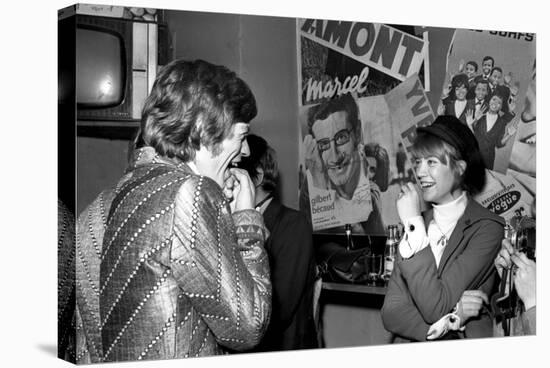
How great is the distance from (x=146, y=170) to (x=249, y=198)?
60 centimetres

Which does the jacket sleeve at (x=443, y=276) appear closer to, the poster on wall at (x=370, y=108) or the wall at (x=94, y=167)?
the poster on wall at (x=370, y=108)

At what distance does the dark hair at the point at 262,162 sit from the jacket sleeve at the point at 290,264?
22 cm

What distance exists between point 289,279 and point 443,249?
3.06 feet

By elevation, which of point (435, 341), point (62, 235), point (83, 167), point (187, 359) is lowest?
point (435, 341)

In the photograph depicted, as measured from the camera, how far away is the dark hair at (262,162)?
16.5 feet

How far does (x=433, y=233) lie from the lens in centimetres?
551

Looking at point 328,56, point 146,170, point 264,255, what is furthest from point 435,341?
point 146,170

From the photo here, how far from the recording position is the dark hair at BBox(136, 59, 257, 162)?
402cm

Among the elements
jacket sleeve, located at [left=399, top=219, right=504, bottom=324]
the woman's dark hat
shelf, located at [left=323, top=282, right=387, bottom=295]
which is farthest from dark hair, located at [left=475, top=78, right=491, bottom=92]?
shelf, located at [left=323, top=282, right=387, bottom=295]

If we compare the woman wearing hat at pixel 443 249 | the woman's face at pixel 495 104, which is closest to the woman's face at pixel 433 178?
the woman wearing hat at pixel 443 249

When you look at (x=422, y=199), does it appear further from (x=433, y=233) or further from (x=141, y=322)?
(x=141, y=322)

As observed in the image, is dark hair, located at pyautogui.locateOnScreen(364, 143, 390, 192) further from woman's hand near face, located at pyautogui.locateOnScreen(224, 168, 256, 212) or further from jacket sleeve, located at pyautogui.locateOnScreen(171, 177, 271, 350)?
jacket sleeve, located at pyautogui.locateOnScreen(171, 177, 271, 350)

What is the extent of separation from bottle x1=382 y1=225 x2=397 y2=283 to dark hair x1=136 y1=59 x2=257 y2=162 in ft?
4.95

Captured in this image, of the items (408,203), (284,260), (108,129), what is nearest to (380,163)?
(408,203)
